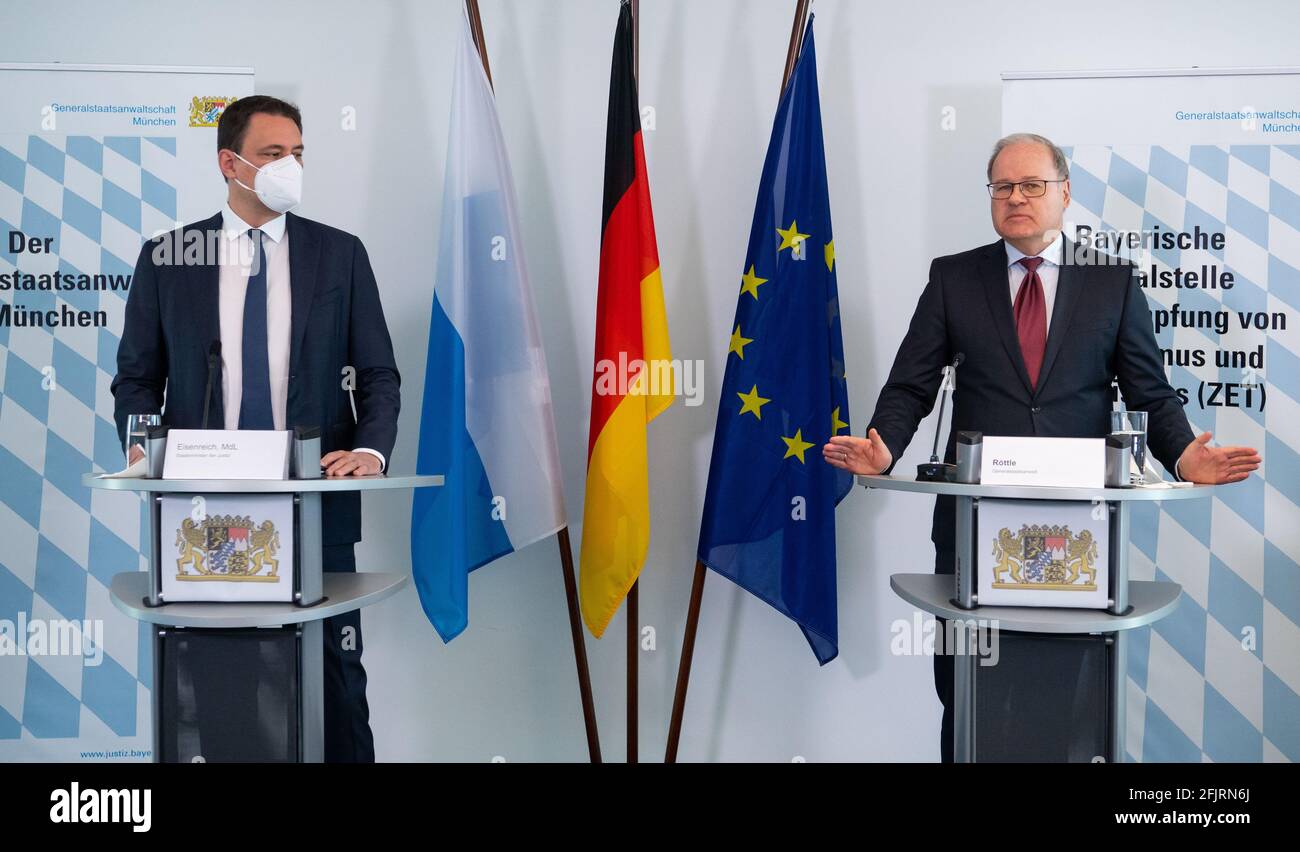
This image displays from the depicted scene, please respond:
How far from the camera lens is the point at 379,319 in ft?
7.97

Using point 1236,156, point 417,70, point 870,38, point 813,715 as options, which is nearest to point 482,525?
point 813,715

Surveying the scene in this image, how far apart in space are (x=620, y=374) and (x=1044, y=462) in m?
1.35

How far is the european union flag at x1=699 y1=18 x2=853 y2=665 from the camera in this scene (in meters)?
2.75

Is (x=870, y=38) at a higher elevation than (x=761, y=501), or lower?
higher

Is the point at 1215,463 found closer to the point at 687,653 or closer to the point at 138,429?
the point at 687,653

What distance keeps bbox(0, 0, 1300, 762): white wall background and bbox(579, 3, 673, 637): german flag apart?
12.0 inches

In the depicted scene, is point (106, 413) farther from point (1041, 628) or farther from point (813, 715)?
point (1041, 628)

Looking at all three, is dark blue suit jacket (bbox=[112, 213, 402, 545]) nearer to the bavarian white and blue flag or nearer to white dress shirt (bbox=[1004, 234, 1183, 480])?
the bavarian white and blue flag

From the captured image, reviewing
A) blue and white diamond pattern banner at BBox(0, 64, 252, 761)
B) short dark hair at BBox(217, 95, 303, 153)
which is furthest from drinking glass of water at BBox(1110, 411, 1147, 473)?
blue and white diamond pattern banner at BBox(0, 64, 252, 761)

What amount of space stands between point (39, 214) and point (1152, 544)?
12.8ft

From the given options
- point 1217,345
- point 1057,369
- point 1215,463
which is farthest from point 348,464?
point 1217,345

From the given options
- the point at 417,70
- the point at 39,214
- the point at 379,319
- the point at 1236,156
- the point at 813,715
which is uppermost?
the point at 417,70

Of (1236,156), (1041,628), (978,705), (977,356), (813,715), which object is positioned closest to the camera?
(1041,628)

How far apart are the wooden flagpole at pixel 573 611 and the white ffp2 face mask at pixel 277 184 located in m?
0.76
